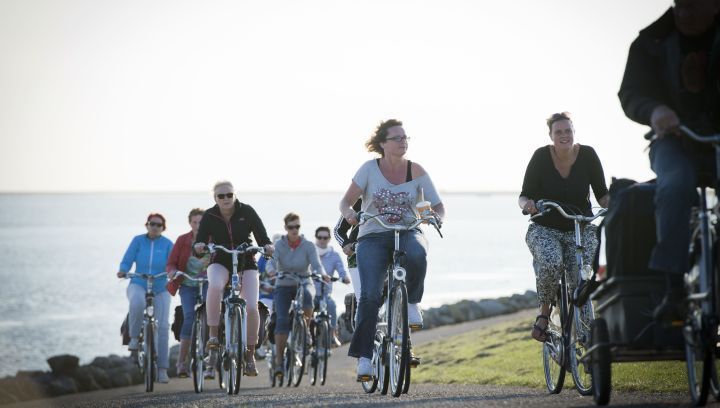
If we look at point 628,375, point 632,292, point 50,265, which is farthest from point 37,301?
point 632,292

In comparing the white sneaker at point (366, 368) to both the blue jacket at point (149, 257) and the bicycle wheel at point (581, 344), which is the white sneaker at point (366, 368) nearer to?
the bicycle wheel at point (581, 344)

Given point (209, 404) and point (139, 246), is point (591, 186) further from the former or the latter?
point (139, 246)

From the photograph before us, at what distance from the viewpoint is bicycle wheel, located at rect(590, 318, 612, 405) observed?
7.20 m

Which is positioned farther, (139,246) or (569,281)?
(139,246)

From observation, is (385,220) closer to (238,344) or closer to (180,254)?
(238,344)

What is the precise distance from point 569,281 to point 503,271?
7710cm

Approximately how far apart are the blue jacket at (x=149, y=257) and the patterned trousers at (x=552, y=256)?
7.11 m

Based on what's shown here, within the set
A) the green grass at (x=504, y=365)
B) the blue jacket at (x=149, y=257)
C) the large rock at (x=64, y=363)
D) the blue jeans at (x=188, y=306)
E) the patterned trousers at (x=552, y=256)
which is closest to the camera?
the patterned trousers at (x=552, y=256)

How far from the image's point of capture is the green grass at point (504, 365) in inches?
438

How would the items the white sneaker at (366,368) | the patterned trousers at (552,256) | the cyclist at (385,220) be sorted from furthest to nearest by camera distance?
the white sneaker at (366,368) < the cyclist at (385,220) < the patterned trousers at (552,256)

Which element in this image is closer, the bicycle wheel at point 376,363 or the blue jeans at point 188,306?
the bicycle wheel at point 376,363

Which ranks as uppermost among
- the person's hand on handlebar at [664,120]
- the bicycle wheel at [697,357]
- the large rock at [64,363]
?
the person's hand on handlebar at [664,120]

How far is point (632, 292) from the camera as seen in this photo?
22.7 feet

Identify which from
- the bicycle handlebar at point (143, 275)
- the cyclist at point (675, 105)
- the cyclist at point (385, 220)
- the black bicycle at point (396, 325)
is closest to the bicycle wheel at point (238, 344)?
the black bicycle at point (396, 325)
